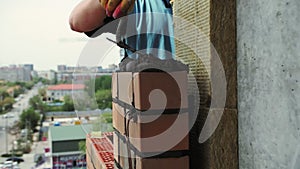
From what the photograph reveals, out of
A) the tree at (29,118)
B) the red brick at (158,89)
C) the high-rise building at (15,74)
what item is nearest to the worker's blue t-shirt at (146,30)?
the red brick at (158,89)

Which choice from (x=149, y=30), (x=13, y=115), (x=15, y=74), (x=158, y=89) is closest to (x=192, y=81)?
(x=158, y=89)

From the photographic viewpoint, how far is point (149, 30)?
1098 millimetres

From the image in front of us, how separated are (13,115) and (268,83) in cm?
176

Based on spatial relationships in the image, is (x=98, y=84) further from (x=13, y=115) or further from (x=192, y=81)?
(x=13, y=115)

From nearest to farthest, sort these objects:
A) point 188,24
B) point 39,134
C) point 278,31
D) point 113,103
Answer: point 278,31, point 188,24, point 113,103, point 39,134

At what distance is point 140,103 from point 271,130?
0.95ft

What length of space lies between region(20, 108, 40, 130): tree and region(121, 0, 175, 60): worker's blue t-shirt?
1.19 m

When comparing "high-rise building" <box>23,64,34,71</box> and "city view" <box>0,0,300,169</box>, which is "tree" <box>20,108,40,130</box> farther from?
"city view" <box>0,0,300,169</box>

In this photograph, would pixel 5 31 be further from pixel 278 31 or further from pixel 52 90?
pixel 278 31

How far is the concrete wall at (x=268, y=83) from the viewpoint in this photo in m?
0.56

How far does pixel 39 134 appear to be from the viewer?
2.15 metres

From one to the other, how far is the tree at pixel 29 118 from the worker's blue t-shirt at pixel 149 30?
3.91 ft

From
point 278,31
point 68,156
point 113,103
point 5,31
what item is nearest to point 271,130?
point 278,31

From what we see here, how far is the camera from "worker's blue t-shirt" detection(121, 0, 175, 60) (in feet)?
3.52
